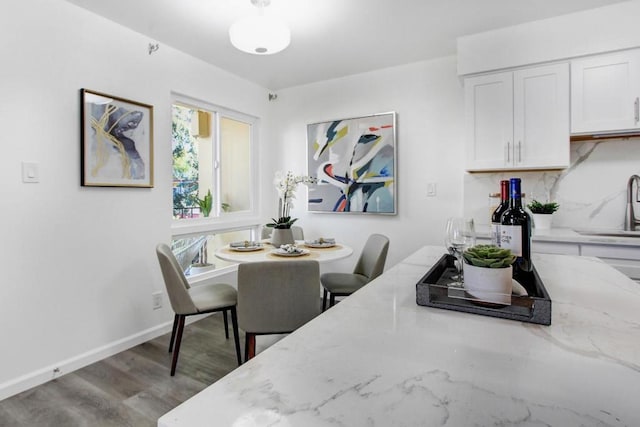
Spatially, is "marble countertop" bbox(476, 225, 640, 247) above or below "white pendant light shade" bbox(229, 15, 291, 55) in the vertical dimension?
below

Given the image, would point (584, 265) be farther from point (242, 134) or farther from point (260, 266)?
point (242, 134)

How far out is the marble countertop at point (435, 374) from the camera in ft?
1.45

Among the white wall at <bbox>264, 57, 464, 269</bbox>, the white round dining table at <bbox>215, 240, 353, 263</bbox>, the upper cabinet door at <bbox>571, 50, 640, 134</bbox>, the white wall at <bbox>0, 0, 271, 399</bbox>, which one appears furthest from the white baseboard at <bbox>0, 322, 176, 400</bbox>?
the upper cabinet door at <bbox>571, 50, 640, 134</bbox>

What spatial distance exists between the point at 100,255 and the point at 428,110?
9.89 feet

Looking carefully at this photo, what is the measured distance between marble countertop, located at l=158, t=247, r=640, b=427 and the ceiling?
7.12 ft

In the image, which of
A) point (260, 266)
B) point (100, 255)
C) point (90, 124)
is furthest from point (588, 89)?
point (100, 255)

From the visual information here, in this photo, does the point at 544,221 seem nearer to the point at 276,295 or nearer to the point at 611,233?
the point at 611,233

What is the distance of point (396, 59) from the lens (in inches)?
125

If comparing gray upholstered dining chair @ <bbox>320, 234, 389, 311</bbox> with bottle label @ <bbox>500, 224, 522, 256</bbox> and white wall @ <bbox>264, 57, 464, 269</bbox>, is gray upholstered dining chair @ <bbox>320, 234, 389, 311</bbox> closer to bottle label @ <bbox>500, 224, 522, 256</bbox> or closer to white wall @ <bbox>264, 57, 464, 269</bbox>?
white wall @ <bbox>264, 57, 464, 269</bbox>

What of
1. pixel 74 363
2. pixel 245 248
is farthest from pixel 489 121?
pixel 74 363

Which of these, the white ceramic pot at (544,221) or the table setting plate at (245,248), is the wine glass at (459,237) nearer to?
the table setting plate at (245,248)

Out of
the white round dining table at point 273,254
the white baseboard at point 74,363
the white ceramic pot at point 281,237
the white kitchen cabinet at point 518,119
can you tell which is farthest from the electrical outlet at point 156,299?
the white kitchen cabinet at point 518,119

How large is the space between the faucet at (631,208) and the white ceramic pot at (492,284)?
247 cm

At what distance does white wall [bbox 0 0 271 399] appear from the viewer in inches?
77.1
